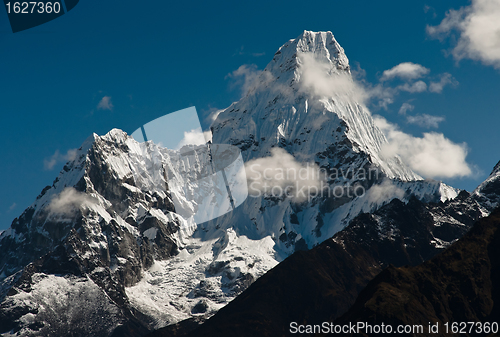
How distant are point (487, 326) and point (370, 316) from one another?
3131cm

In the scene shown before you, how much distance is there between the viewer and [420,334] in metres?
150

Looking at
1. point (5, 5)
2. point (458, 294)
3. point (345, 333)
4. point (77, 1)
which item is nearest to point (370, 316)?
point (345, 333)

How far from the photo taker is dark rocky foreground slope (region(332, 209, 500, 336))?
516 ft

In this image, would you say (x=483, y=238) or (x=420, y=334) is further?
(x=483, y=238)

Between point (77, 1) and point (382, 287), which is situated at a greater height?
point (77, 1)

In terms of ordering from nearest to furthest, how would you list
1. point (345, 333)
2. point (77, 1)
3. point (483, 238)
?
point (77, 1)
point (345, 333)
point (483, 238)

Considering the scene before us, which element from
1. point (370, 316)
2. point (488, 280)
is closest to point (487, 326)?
point (488, 280)

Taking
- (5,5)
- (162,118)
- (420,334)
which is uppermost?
(5,5)

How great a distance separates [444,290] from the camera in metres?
175

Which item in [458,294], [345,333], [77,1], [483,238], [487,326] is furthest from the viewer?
[483,238]

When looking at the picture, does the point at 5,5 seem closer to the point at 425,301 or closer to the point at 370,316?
the point at 370,316

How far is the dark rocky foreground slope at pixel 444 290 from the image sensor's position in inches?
6191

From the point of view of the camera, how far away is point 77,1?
126 meters

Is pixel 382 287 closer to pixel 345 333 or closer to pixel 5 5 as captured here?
pixel 345 333
